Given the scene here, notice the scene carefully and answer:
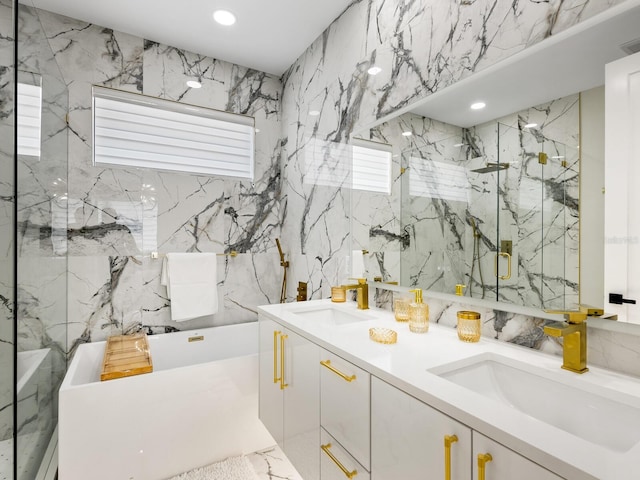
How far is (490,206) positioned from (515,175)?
0.14 m

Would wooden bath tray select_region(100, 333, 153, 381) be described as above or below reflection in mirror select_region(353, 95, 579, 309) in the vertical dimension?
below

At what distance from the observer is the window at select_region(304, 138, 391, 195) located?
1784 mm

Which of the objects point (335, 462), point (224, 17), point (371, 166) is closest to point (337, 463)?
point (335, 462)

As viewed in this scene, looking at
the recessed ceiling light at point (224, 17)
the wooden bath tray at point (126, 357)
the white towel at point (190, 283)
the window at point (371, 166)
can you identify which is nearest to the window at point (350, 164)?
the window at point (371, 166)

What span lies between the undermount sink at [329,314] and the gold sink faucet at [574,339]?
0.93 metres

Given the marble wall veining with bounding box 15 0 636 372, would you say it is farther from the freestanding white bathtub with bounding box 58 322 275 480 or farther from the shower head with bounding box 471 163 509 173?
the freestanding white bathtub with bounding box 58 322 275 480

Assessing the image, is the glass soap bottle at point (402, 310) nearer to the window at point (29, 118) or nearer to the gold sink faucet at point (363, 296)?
the gold sink faucet at point (363, 296)

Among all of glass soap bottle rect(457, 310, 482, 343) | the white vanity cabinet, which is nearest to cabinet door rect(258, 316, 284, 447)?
the white vanity cabinet

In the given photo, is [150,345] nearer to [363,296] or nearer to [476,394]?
[363,296]

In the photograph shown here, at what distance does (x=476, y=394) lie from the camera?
0.76m

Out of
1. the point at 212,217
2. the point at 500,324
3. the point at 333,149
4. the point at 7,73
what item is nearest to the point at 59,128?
the point at 7,73

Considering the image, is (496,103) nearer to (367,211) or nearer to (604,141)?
(604,141)

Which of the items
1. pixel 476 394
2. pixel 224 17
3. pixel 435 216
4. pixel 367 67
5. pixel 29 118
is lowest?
pixel 476 394

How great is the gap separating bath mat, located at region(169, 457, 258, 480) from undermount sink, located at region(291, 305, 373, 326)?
92 centimetres
